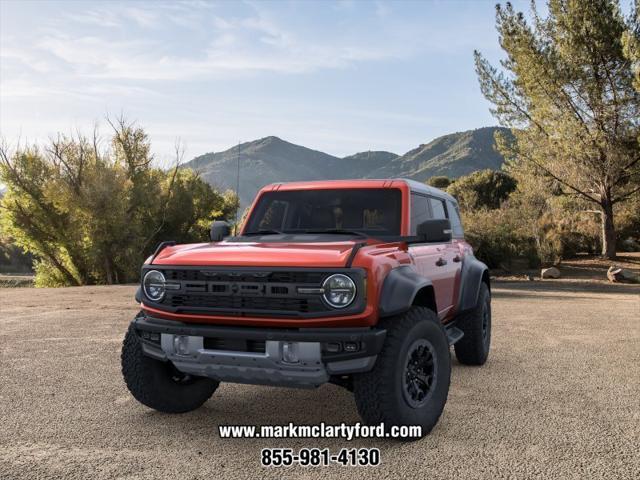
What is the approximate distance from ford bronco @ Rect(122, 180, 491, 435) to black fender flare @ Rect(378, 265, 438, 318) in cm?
1

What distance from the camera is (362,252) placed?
3.82 meters

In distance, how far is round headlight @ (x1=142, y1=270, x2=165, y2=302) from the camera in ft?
13.8

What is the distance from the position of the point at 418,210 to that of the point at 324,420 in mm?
2020

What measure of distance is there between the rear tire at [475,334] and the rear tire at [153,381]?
306 centimetres

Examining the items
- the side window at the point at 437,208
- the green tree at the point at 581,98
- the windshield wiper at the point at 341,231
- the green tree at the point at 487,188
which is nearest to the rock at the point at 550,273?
the green tree at the point at 581,98

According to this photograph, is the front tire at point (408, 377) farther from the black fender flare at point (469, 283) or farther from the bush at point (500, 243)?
the bush at point (500, 243)

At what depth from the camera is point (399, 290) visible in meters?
3.91

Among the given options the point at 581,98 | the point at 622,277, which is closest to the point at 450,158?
the point at 581,98

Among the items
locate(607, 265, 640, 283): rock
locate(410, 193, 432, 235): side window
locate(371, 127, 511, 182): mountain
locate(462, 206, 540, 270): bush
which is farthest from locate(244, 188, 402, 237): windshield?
locate(371, 127, 511, 182): mountain

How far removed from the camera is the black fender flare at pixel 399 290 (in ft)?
12.4

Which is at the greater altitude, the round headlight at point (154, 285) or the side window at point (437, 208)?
the side window at point (437, 208)

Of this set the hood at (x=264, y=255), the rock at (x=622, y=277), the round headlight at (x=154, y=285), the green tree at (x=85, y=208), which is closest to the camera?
the hood at (x=264, y=255)

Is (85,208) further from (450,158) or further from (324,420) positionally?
(450,158)

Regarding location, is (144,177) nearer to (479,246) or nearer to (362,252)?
(479,246)
